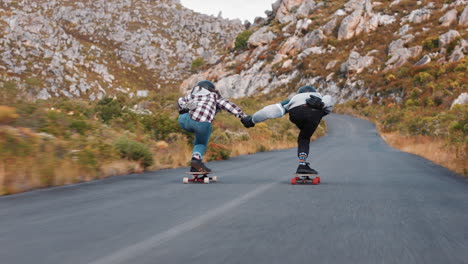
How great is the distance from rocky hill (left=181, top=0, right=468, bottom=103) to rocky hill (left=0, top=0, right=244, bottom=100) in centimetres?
1753

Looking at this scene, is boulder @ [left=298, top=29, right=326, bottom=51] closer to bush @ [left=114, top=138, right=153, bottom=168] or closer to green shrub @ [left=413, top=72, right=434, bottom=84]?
green shrub @ [left=413, top=72, right=434, bottom=84]

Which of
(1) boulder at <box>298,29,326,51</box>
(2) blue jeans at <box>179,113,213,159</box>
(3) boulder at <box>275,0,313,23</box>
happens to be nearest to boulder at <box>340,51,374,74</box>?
(1) boulder at <box>298,29,326,51</box>

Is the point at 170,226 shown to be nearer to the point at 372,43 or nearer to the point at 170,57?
the point at 372,43

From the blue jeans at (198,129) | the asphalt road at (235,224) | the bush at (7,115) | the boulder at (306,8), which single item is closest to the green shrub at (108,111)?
the bush at (7,115)

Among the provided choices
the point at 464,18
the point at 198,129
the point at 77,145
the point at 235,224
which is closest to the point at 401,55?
the point at 464,18

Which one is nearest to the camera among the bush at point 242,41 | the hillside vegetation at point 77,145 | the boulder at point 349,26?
the hillside vegetation at point 77,145

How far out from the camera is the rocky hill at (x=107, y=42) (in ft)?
241

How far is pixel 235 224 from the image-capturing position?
13.1ft

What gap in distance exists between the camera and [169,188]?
659 centimetres

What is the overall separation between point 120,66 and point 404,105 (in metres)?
84.7

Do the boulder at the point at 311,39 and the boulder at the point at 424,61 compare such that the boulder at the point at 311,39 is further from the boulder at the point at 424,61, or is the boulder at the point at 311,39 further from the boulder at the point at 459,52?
the boulder at the point at 459,52

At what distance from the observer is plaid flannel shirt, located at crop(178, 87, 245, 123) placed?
7.41 m

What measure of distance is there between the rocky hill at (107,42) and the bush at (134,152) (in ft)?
165

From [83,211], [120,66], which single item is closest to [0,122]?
[83,211]
